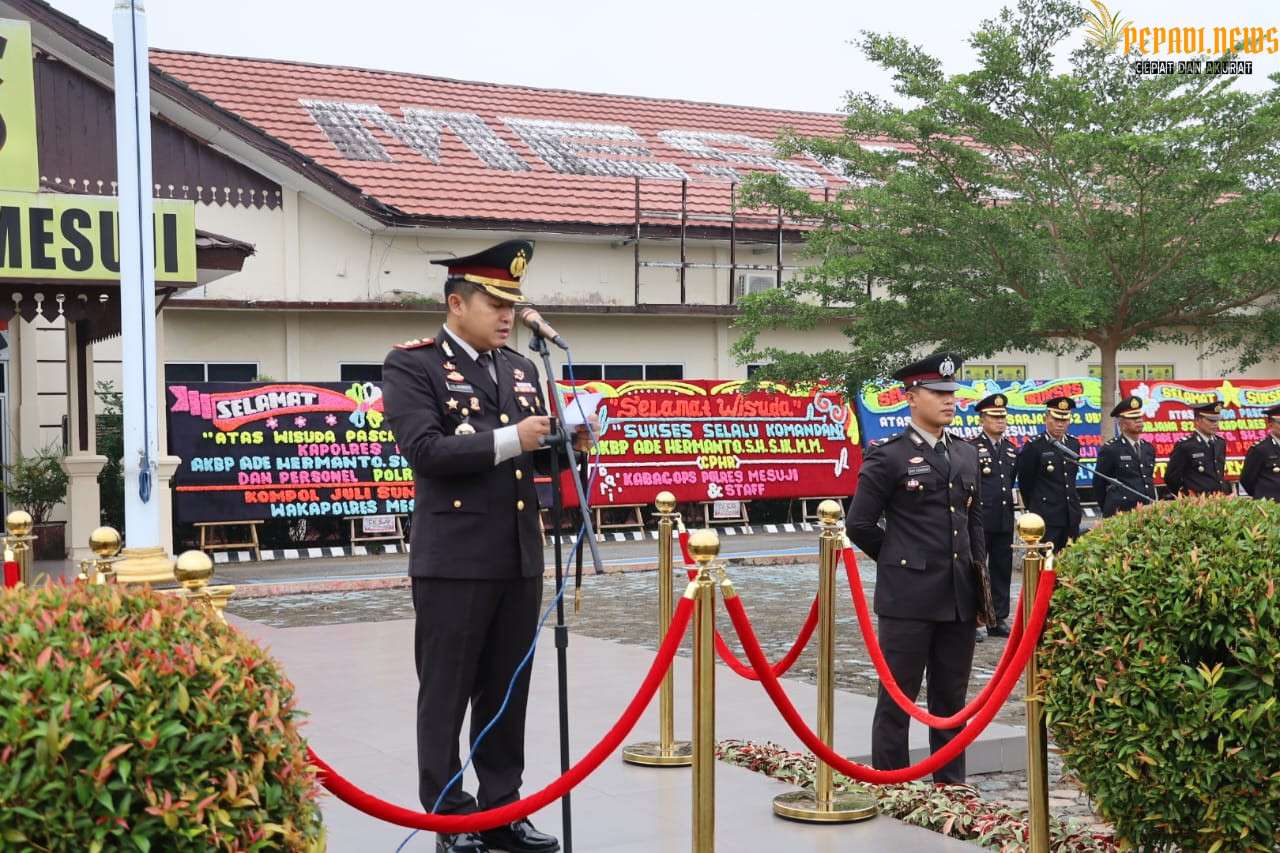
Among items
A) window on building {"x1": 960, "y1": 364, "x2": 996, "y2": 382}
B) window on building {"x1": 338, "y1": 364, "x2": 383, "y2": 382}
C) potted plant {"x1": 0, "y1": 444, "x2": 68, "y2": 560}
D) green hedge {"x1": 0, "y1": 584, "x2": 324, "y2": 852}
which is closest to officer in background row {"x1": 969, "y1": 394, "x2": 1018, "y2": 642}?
green hedge {"x1": 0, "y1": 584, "x2": 324, "y2": 852}

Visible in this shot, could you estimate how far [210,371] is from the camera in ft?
70.2

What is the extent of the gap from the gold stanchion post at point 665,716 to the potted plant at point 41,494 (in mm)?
12498

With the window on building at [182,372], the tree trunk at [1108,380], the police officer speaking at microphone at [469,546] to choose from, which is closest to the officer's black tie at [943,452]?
the police officer speaking at microphone at [469,546]

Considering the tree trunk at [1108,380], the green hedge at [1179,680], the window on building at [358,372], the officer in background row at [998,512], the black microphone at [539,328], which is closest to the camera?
the green hedge at [1179,680]

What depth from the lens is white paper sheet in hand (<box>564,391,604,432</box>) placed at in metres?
4.89

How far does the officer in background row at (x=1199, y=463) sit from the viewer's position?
14.8 metres

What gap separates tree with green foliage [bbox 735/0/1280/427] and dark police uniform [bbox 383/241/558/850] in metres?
9.41

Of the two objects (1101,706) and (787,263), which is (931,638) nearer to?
(1101,706)

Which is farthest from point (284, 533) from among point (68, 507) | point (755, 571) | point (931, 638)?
point (931, 638)

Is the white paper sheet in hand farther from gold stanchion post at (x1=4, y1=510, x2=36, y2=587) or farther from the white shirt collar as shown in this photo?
gold stanchion post at (x1=4, y1=510, x2=36, y2=587)

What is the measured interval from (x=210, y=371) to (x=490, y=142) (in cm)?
781

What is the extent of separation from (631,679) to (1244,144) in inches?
329

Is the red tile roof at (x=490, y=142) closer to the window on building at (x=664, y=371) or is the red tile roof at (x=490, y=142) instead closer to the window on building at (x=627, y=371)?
the window on building at (x=627, y=371)

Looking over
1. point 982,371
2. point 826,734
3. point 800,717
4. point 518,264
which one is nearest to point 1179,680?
point 800,717
